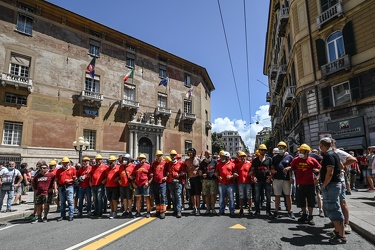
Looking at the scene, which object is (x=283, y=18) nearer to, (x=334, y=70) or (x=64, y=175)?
(x=334, y=70)

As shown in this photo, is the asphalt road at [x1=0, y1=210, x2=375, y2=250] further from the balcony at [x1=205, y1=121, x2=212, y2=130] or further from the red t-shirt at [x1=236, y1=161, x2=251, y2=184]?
the balcony at [x1=205, y1=121, x2=212, y2=130]

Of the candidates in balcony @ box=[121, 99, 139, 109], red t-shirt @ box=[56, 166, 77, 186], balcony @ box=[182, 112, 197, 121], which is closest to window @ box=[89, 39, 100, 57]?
balcony @ box=[121, 99, 139, 109]

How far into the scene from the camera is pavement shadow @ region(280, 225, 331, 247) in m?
4.54

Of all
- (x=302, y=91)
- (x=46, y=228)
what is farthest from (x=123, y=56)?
(x=46, y=228)

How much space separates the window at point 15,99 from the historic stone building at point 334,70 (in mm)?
22242

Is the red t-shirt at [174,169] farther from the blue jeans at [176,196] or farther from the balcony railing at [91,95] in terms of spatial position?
the balcony railing at [91,95]

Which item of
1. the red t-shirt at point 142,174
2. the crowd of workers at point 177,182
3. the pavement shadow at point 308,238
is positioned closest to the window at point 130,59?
the crowd of workers at point 177,182

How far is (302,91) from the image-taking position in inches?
741

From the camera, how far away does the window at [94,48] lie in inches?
1002

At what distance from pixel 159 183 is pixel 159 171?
0.38 m

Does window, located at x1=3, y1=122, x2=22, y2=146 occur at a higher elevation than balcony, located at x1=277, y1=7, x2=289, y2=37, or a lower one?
lower

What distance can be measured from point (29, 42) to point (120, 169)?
19.6 metres

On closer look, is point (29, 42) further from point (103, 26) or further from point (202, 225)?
point (202, 225)

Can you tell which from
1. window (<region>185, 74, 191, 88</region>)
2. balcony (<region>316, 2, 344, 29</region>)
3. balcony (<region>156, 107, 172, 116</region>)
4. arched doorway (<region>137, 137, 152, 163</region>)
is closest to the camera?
balcony (<region>316, 2, 344, 29</region>)
